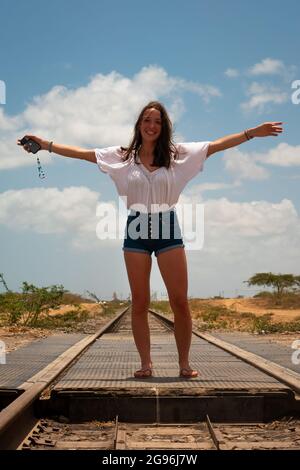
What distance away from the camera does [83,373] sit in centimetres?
534

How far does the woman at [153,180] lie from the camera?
4902 millimetres

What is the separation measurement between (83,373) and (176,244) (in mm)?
1294

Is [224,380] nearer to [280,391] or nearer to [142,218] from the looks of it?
[280,391]

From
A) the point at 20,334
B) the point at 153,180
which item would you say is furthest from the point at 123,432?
the point at 20,334

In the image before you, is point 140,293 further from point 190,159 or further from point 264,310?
point 264,310

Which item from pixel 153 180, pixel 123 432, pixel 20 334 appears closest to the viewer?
pixel 123 432

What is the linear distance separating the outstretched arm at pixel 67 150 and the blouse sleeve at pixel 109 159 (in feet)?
0.19

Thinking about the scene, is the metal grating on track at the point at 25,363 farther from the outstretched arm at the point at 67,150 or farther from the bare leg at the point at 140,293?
the outstretched arm at the point at 67,150

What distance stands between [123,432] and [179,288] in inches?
54.9

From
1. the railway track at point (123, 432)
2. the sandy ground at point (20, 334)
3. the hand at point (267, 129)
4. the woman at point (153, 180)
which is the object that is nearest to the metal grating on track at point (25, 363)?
the railway track at point (123, 432)

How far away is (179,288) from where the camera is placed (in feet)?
16.5

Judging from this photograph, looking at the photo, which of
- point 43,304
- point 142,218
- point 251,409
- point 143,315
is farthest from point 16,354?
point 43,304

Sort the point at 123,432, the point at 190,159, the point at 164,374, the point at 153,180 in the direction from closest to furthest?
the point at 123,432
the point at 153,180
the point at 190,159
the point at 164,374

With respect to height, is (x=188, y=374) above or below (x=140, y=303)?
below
